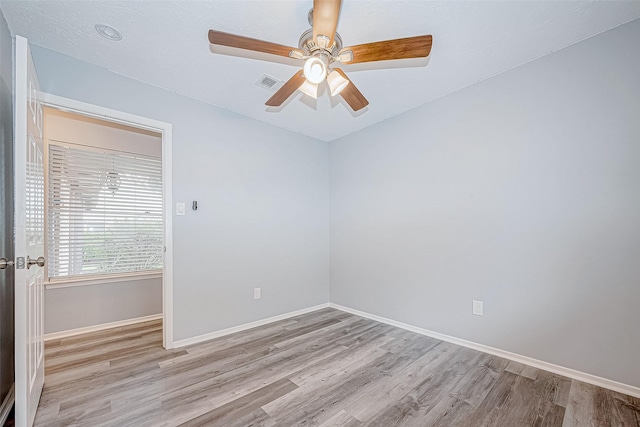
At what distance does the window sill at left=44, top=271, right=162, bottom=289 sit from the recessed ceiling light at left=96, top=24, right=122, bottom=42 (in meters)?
2.54

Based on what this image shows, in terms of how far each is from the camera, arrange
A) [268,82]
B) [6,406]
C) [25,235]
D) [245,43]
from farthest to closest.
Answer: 1. [268,82]
2. [6,406]
3. [245,43]
4. [25,235]

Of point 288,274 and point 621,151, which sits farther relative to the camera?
point 288,274

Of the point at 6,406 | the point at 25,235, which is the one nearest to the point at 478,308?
the point at 25,235

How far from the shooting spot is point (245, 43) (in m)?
1.55

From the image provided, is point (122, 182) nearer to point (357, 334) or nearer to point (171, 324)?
point (171, 324)

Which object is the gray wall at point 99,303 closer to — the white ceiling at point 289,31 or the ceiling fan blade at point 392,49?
the white ceiling at point 289,31

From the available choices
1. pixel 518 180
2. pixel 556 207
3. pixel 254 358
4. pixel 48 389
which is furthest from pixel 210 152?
pixel 556 207

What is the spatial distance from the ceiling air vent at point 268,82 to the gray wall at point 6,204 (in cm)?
164

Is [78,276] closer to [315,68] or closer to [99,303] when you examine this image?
[99,303]

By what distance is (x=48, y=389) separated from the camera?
1.94 metres

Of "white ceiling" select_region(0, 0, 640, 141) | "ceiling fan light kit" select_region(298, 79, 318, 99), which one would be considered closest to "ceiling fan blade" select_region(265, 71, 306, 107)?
"ceiling fan light kit" select_region(298, 79, 318, 99)

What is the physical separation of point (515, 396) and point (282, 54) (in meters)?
2.67

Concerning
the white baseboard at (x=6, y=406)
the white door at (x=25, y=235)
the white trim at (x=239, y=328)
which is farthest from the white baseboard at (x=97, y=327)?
the white door at (x=25, y=235)

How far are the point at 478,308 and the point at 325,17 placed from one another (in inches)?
103
